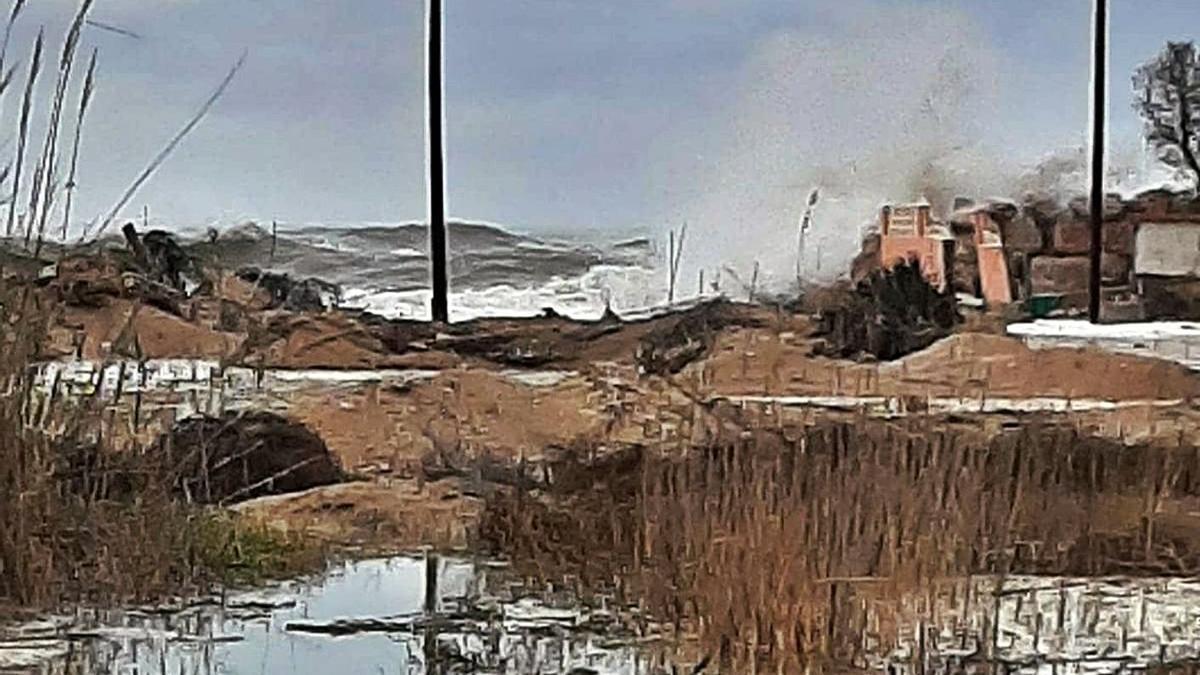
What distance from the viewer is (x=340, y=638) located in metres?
2.72

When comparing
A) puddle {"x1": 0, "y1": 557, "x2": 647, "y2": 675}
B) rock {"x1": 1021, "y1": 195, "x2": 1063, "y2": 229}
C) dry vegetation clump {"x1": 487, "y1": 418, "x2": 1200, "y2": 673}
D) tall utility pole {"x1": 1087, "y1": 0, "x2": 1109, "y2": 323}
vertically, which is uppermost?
tall utility pole {"x1": 1087, "y1": 0, "x2": 1109, "y2": 323}

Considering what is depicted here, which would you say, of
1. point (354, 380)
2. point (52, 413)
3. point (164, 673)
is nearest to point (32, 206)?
point (52, 413)

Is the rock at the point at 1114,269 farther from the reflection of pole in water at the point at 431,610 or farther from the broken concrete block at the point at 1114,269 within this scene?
the reflection of pole in water at the point at 431,610

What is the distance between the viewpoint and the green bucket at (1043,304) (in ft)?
16.3

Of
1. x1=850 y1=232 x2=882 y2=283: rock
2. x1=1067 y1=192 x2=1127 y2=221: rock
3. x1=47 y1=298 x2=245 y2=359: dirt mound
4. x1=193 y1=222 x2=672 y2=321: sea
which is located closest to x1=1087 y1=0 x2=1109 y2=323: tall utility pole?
x1=1067 y1=192 x2=1127 y2=221: rock

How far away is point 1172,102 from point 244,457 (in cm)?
266

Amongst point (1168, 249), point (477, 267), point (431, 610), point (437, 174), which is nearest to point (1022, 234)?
point (1168, 249)

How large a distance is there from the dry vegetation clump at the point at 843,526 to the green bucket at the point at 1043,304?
634 mm

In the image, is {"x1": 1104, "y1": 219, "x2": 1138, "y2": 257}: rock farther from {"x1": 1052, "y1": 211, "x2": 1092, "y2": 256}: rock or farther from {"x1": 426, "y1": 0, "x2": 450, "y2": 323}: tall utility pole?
{"x1": 426, "y1": 0, "x2": 450, "y2": 323}: tall utility pole

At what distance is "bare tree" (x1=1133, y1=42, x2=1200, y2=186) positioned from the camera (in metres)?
5.05

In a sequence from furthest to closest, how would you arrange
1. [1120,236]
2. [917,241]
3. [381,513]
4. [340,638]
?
[917,241]
[1120,236]
[381,513]
[340,638]

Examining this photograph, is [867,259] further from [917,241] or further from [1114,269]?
[1114,269]

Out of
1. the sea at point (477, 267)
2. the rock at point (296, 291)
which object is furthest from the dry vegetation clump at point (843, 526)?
the rock at point (296, 291)

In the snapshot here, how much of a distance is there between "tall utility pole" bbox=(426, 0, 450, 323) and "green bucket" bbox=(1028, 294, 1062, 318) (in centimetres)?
154
